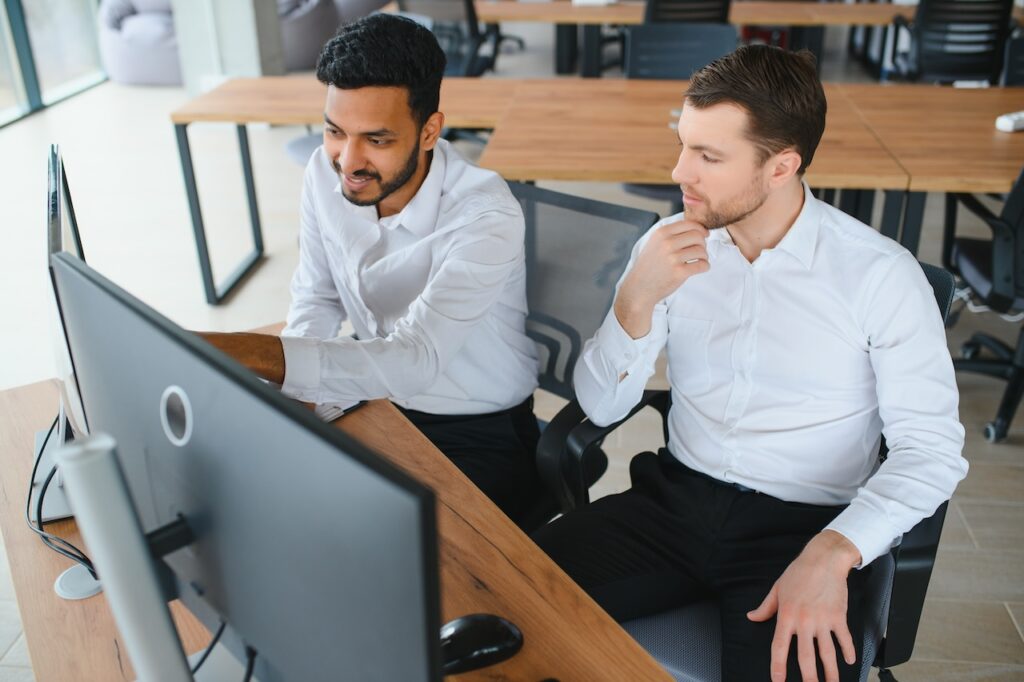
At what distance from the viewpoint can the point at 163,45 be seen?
711 centimetres

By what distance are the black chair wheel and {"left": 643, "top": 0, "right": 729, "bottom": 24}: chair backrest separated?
10.3 ft

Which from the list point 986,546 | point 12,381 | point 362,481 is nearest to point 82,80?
point 12,381

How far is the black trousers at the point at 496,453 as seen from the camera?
1.76 m

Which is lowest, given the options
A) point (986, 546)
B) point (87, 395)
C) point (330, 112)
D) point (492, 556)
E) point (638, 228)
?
point (986, 546)

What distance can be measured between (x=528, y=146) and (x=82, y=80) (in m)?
5.56

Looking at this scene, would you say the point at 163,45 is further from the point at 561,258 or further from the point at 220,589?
the point at 220,589

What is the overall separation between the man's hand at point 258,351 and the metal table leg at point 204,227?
2.22m

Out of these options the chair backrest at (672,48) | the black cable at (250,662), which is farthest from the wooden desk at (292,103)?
the black cable at (250,662)

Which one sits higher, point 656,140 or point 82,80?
point 656,140

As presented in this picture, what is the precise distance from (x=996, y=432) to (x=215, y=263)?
3067 mm

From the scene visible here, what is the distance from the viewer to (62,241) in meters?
1.00

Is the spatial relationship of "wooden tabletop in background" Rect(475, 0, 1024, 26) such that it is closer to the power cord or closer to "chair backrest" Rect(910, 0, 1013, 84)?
"chair backrest" Rect(910, 0, 1013, 84)

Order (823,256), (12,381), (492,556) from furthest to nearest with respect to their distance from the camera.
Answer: (12,381) → (823,256) → (492,556)

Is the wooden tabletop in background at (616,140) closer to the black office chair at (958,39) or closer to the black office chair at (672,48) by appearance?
the black office chair at (672,48)
